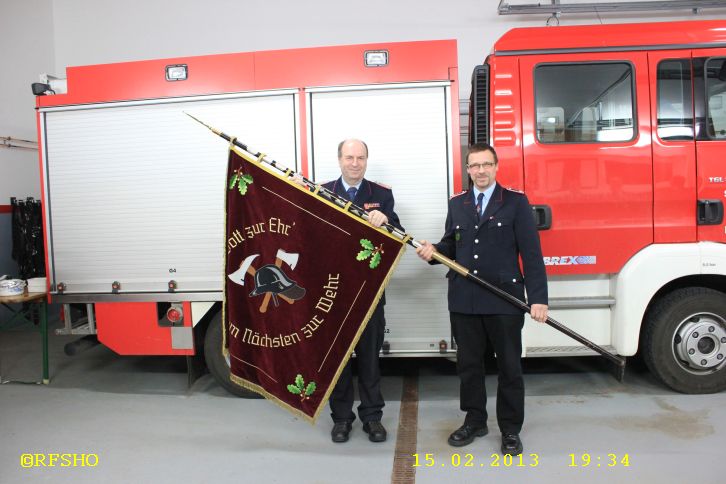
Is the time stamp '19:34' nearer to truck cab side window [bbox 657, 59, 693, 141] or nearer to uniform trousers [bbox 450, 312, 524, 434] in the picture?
uniform trousers [bbox 450, 312, 524, 434]

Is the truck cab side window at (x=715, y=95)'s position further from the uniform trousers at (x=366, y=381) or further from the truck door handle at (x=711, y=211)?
the uniform trousers at (x=366, y=381)

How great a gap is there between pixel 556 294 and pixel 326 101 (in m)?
2.13

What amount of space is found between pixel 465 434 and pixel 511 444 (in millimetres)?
274

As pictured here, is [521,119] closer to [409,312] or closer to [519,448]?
[409,312]

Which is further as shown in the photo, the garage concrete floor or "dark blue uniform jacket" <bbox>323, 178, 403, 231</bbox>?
"dark blue uniform jacket" <bbox>323, 178, 403, 231</bbox>

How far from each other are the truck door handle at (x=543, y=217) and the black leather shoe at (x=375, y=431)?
167 centimetres

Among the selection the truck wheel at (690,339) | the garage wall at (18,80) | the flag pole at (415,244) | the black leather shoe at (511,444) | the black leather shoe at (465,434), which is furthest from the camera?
the garage wall at (18,80)

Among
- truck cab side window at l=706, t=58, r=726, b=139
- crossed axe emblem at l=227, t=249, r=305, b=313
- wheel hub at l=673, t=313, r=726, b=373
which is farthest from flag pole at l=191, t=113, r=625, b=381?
truck cab side window at l=706, t=58, r=726, b=139

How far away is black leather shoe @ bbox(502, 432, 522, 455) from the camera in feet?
9.59

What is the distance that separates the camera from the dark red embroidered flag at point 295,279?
3002 millimetres

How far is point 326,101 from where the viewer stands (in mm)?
3609

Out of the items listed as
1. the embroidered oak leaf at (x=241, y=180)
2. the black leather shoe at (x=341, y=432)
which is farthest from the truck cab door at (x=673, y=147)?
the embroidered oak leaf at (x=241, y=180)

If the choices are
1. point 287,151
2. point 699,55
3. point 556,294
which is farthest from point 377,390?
point 699,55

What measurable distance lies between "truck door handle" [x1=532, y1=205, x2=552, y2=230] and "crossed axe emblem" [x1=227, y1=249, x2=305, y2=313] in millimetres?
1631
